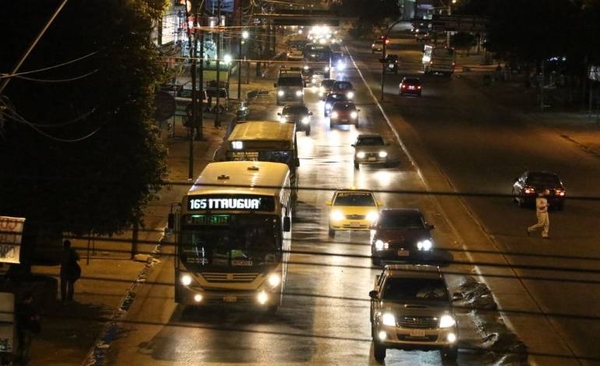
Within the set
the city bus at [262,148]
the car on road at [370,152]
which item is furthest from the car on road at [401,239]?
the car on road at [370,152]

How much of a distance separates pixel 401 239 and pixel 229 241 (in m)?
7.65

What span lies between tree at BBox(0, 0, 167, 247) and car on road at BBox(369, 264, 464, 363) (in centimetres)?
534

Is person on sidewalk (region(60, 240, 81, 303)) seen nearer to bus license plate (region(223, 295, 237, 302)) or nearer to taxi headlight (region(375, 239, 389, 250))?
bus license plate (region(223, 295, 237, 302))

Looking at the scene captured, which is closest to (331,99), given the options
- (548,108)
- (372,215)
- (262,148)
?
(548,108)

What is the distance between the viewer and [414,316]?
2031 cm

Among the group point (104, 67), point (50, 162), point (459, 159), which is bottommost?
point (459, 159)

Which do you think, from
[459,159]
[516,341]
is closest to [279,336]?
[516,341]

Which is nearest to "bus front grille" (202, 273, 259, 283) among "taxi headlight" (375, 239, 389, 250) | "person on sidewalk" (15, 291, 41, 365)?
"person on sidewalk" (15, 291, 41, 365)

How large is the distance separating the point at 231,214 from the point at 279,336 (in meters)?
2.86

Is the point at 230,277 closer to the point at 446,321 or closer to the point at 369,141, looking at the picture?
the point at 446,321

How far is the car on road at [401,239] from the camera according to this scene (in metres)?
29.9

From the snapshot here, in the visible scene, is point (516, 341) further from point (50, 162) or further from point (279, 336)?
point (50, 162)

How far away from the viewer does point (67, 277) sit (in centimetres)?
2431

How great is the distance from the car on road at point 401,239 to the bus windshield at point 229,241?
584 cm
